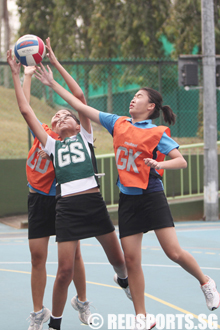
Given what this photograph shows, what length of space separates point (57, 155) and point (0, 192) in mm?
7068

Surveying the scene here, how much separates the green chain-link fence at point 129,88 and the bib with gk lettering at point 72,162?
23.5 ft

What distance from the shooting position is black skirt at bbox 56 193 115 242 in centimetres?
388

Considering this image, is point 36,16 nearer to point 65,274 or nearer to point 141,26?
point 141,26

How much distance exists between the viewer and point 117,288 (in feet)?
17.8

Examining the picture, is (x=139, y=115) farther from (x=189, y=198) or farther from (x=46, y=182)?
(x=189, y=198)

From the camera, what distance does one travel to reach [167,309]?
4609mm

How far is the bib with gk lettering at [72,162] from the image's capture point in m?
3.96

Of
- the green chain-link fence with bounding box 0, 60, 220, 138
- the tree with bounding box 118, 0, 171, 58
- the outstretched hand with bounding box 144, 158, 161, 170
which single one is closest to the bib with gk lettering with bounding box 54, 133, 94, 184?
the outstretched hand with bounding box 144, 158, 161, 170

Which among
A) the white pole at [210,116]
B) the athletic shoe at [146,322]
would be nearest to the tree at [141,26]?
the white pole at [210,116]

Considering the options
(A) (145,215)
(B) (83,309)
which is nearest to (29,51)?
(A) (145,215)

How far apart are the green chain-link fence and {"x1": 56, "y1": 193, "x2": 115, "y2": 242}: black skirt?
734cm

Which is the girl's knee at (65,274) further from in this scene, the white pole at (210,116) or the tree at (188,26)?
the tree at (188,26)

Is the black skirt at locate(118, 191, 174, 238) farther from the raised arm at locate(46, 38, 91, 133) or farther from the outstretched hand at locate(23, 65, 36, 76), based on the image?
the outstretched hand at locate(23, 65, 36, 76)

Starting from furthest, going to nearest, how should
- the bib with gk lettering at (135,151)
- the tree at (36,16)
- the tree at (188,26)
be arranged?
the tree at (36,16) → the tree at (188,26) → the bib with gk lettering at (135,151)
